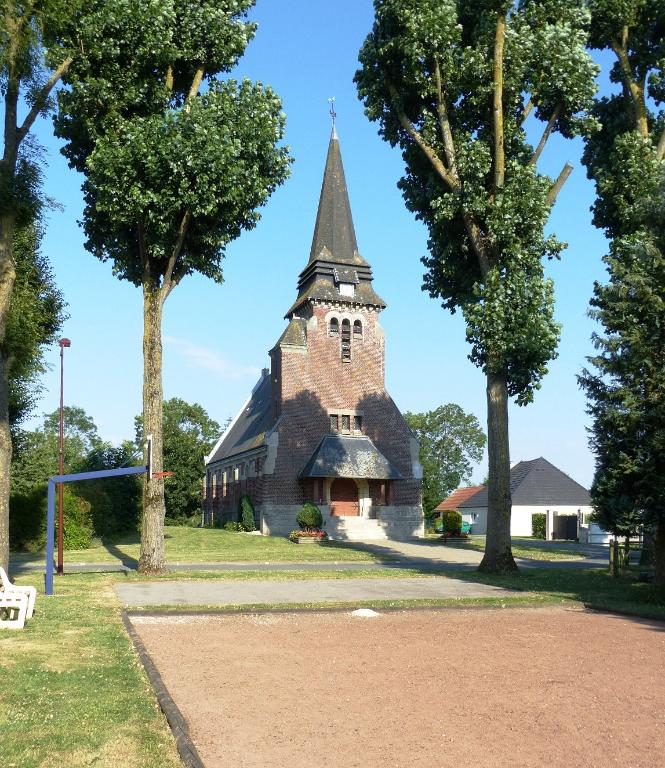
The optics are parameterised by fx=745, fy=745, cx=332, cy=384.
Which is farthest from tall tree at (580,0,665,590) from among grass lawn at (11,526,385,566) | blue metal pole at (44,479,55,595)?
grass lawn at (11,526,385,566)

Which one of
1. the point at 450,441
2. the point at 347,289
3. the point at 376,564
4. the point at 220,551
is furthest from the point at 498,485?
the point at 450,441

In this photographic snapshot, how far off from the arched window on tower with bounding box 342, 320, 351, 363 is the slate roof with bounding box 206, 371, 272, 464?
21.1 feet

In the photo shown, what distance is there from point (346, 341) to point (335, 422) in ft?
17.3

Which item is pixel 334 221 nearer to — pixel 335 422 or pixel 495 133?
pixel 335 422

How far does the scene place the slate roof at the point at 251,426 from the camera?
50.0 metres

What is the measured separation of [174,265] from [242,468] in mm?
31574

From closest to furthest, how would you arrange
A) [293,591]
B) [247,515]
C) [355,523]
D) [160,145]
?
[293,591] → [160,145] → [355,523] → [247,515]

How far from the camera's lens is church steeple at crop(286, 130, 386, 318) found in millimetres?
47719

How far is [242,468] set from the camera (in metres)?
51.3

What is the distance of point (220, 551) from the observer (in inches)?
1281

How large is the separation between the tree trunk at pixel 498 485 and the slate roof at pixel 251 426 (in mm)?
27496

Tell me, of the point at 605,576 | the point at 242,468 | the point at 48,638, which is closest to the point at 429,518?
the point at 242,468

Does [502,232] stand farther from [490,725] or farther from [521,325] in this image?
[490,725]

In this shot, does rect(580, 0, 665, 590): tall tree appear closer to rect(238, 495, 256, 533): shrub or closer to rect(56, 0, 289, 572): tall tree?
rect(56, 0, 289, 572): tall tree
